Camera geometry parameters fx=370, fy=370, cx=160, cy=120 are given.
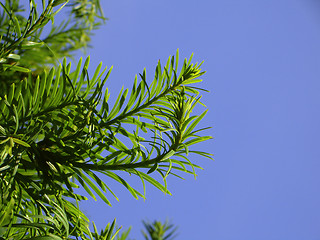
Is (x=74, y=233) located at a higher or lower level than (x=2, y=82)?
lower

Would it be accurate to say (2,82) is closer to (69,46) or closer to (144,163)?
(69,46)

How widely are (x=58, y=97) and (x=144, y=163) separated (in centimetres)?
17

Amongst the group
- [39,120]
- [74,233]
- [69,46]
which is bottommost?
[74,233]

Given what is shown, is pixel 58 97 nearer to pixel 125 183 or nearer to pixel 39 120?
pixel 39 120

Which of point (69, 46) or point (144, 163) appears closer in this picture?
point (144, 163)

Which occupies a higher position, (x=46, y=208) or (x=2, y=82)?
(x=2, y=82)

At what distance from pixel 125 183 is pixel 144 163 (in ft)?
0.17

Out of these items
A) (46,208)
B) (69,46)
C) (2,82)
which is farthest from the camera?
(69,46)

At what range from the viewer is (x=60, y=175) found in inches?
21.7

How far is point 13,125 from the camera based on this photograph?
541mm

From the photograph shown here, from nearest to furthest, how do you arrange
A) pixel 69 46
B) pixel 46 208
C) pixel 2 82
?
1. pixel 46 208
2. pixel 2 82
3. pixel 69 46

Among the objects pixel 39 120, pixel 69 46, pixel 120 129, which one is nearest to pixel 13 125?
pixel 39 120

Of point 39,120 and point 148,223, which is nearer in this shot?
point 39,120

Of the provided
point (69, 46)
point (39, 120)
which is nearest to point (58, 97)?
point (39, 120)
